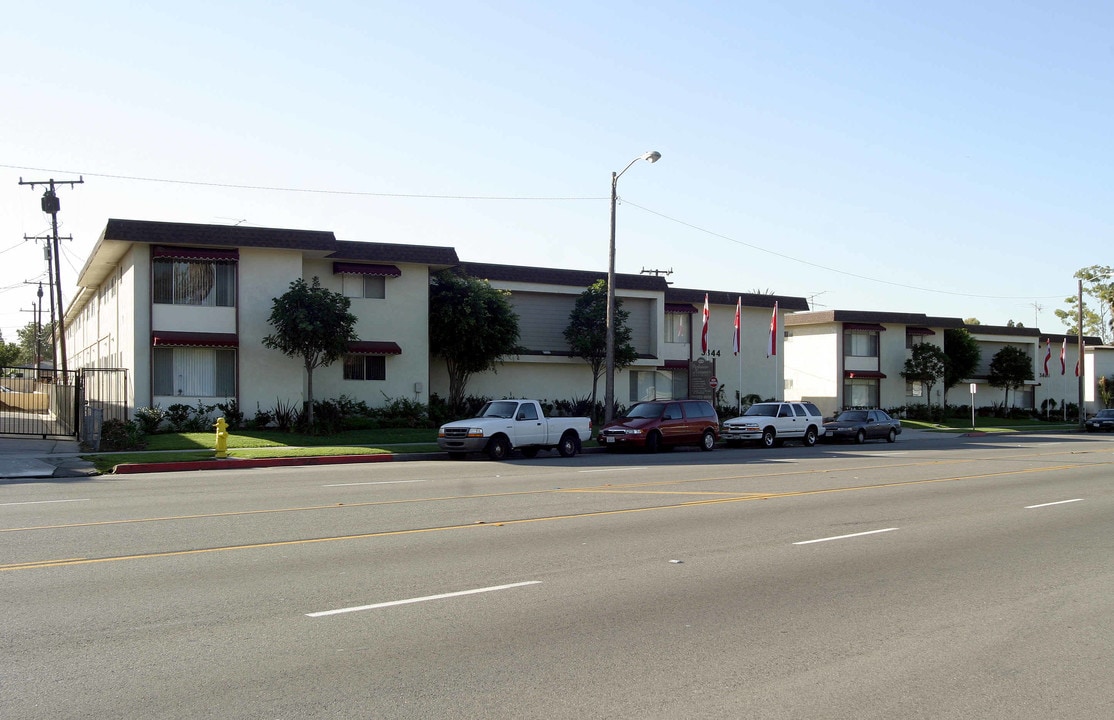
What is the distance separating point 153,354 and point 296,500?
721 inches

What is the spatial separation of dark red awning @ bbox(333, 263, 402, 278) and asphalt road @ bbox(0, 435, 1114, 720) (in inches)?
766

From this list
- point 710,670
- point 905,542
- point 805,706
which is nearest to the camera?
point 805,706

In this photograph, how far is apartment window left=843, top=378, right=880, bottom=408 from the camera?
5575cm

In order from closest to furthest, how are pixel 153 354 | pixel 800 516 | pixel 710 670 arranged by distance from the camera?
pixel 710 670, pixel 800 516, pixel 153 354

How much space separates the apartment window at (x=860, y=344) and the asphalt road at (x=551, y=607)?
40235 millimetres

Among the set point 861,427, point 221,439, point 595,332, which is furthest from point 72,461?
point 861,427

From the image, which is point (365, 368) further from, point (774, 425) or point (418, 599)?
point (418, 599)

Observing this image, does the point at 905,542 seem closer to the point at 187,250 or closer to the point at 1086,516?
the point at 1086,516

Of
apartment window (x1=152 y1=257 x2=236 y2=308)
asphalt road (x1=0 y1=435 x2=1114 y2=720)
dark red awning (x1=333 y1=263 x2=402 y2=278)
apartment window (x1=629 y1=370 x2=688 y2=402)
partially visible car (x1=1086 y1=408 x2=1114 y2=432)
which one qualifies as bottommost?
partially visible car (x1=1086 y1=408 x2=1114 y2=432)

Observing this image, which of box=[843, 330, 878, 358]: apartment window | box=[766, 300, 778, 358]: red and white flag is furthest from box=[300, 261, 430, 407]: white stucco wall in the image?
box=[843, 330, 878, 358]: apartment window

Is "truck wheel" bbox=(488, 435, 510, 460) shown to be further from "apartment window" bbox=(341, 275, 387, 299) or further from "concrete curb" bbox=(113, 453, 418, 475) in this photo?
"apartment window" bbox=(341, 275, 387, 299)

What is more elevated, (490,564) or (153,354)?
(153,354)

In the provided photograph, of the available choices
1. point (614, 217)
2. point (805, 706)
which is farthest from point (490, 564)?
point (614, 217)

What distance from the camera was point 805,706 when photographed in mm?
5809
